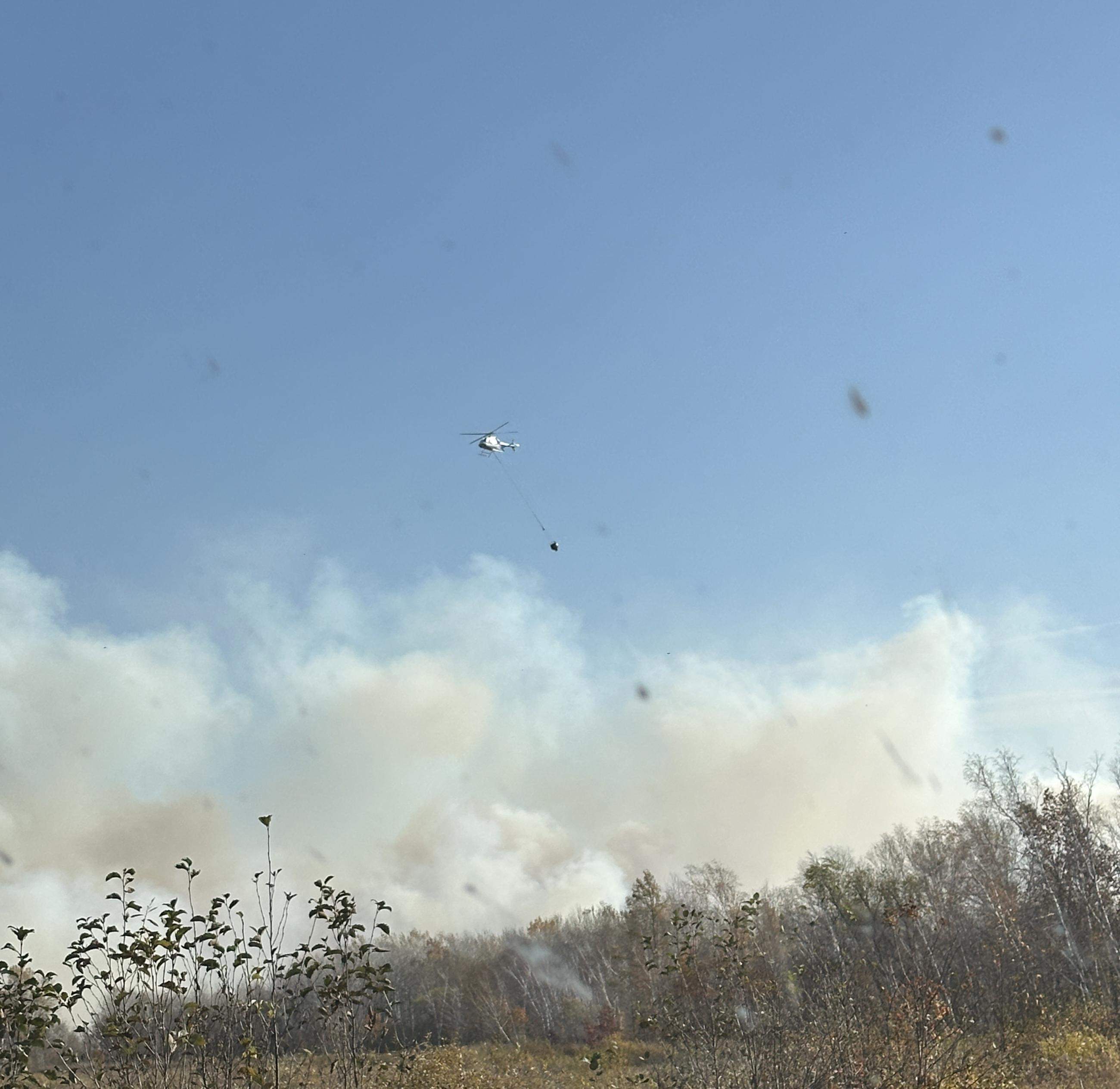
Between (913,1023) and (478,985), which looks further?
(478,985)

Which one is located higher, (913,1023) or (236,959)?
(236,959)

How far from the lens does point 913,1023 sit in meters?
15.2

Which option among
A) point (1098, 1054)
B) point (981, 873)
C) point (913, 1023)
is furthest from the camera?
point (981, 873)

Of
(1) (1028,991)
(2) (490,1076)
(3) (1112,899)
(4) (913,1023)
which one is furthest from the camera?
(3) (1112,899)

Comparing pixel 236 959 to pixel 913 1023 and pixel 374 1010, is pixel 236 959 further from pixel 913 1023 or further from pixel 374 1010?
pixel 913 1023

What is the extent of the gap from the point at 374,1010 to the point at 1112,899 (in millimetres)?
30918

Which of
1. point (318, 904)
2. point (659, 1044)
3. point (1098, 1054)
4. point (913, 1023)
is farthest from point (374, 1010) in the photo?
point (659, 1044)

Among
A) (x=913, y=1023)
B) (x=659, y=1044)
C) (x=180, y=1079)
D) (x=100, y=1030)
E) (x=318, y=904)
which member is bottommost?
(x=659, y=1044)

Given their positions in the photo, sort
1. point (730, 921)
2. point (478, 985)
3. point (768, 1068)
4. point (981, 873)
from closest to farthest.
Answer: point (768, 1068) → point (730, 921) → point (981, 873) → point (478, 985)

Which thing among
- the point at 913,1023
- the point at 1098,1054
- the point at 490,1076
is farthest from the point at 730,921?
the point at 490,1076

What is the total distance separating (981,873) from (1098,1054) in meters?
24.9

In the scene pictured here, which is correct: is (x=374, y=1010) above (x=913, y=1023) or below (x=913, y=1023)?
above

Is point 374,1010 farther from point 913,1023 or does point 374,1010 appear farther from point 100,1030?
point 913,1023

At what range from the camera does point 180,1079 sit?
8.16 metres
